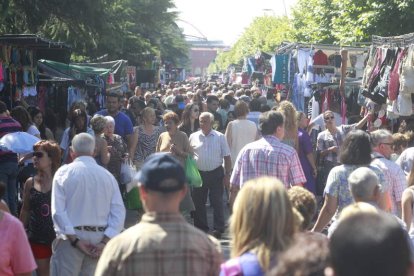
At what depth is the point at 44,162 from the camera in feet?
23.6

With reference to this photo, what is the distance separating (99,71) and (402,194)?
51.4 feet

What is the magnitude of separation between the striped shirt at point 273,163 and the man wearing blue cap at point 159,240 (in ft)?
11.6

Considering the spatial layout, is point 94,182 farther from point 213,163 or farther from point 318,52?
point 318,52

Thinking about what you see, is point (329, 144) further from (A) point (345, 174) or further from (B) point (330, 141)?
(A) point (345, 174)

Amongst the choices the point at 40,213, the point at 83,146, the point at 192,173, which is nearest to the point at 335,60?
the point at 192,173

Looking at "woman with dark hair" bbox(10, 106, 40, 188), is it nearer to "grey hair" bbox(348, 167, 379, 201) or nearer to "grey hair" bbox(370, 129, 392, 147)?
"grey hair" bbox(370, 129, 392, 147)

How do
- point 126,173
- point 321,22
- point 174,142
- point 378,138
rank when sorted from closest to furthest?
point 378,138 → point 126,173 → point 174,142 → point 321,22

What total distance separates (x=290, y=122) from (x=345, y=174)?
3.06 meters

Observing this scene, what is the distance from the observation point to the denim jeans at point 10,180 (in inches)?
393

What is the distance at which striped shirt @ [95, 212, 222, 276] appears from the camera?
4.12 metres

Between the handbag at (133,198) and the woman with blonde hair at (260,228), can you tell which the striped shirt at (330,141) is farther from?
the woman with blonde hair at (260,228)

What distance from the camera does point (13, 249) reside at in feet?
17.2

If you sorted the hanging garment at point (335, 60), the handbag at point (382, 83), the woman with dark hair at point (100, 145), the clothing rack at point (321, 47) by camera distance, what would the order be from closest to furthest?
the woman with dark hair at point (100, 145) < the handbag at point (382, 83) < the clothing rack at point (321, 47) < the hanging garment at point (335, 60)

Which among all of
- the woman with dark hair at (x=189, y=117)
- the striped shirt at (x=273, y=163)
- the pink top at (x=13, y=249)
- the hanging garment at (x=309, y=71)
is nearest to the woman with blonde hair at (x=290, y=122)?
the striped shirt at (x=273, y=163)
